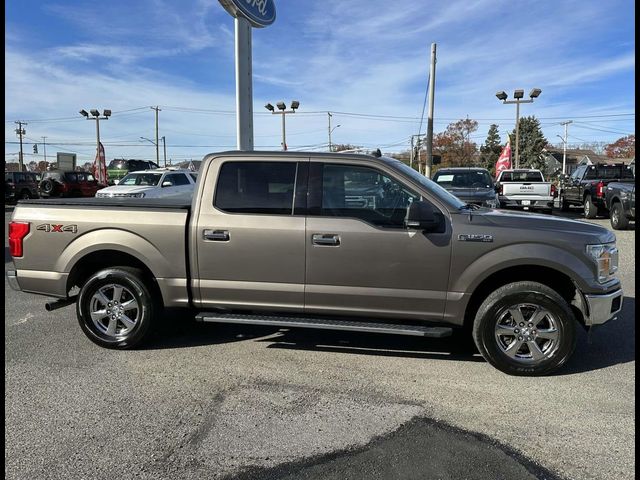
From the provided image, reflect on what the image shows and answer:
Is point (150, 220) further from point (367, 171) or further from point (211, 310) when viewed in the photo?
point (367, 171)

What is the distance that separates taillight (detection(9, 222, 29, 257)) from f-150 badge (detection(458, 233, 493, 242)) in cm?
410

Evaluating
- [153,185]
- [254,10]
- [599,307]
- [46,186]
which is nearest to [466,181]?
[254,10]

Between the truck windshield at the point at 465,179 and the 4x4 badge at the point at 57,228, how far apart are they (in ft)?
36.5

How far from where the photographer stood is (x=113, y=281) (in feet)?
15.5

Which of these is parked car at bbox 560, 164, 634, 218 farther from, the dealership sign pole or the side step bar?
the side step bar

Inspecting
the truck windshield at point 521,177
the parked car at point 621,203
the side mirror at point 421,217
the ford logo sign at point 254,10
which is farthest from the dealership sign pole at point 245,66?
the truck windshield at point 521,177

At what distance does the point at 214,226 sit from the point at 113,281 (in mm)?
1168

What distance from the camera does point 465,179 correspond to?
46.9ft

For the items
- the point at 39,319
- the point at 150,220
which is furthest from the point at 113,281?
the point at 39,319

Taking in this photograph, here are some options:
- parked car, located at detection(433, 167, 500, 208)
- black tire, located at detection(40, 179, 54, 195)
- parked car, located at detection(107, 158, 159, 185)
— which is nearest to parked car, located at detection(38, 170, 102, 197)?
black tire, located at detection(40, 179, 54, 195)

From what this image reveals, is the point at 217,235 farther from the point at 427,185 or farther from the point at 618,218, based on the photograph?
the point at 618,218

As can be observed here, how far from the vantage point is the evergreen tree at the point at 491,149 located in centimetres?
6881

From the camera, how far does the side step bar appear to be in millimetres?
4141

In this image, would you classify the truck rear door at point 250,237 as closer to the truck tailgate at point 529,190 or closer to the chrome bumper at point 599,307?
the chrome bumper at point 599,307
